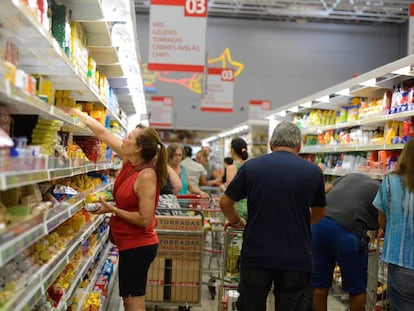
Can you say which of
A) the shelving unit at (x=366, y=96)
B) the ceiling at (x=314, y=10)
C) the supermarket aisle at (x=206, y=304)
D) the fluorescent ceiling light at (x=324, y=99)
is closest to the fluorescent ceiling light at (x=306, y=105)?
the shelving unit at (x=366, y=96)

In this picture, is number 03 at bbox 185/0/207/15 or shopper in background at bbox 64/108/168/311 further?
number 03 at bbox 185/0/207/15

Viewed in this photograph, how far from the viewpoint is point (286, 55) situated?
2083 centimetres

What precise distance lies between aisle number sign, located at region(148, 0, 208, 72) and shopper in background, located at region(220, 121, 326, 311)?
5.29 metres

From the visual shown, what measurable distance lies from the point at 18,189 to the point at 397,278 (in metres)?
2.10

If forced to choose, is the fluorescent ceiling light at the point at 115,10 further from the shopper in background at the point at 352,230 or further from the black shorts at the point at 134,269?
the shopper in background at the point at 352,230

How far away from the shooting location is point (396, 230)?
314 centimetres

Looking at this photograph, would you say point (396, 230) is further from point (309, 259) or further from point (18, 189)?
point (18, 189)

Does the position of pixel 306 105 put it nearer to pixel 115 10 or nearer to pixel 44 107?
pixel 115 10

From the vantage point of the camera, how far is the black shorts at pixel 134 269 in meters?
3.49

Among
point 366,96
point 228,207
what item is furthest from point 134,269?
point 366,96

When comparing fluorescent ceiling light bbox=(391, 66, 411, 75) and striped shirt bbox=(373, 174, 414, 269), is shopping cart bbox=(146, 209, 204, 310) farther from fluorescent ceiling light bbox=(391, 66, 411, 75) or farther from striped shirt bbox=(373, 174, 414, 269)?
fluorescent ceiling light bbox=(391, 66, 411, 75)

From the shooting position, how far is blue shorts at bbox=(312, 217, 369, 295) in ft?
13.6

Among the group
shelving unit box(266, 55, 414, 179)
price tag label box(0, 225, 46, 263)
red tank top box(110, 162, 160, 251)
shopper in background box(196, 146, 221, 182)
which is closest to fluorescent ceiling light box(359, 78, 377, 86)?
shelving unit box(266, 55, 414, 179)

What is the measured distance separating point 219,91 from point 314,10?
5470mm
